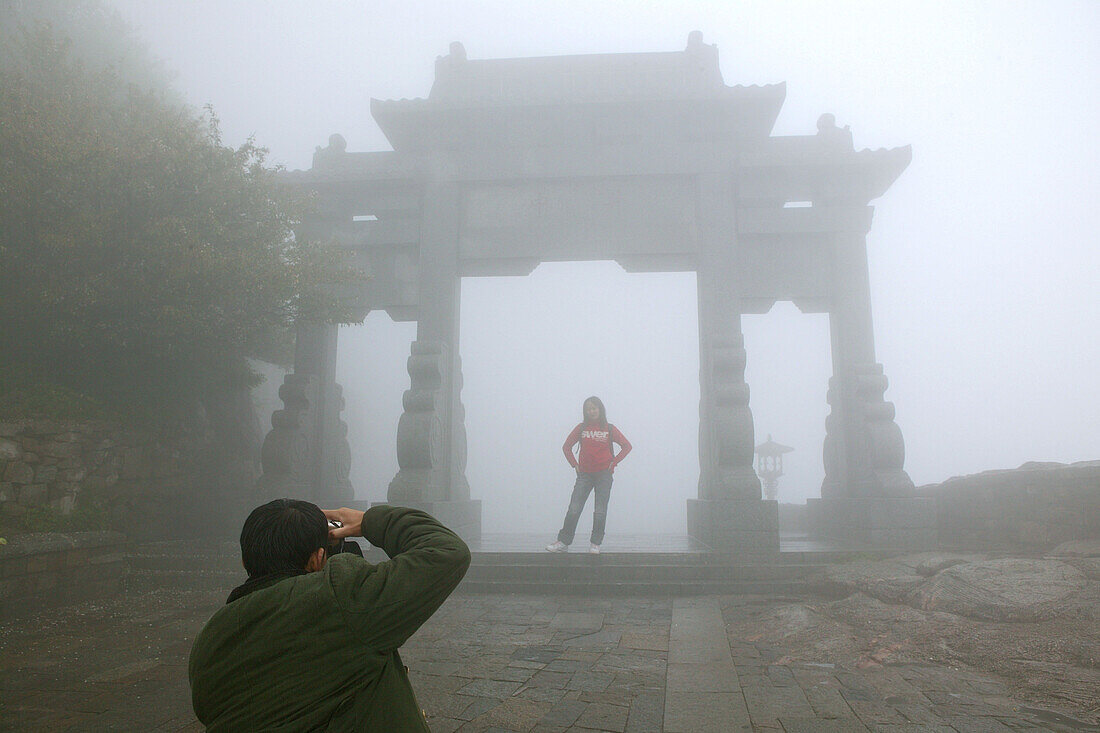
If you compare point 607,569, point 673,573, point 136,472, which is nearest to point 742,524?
point 673,573

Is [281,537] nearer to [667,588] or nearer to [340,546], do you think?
[340,546]

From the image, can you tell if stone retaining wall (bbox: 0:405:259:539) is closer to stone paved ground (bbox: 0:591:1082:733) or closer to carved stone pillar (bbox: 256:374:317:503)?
carved stone pillar (bbox: 256:374:317:503)

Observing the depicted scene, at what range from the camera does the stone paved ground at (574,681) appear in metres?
3.09

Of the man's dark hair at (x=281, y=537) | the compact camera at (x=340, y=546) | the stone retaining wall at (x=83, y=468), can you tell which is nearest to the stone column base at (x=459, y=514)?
the stone retaining wall at (x=83, y=468)

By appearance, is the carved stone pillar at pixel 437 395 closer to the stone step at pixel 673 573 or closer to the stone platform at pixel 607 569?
the stone platform at pixel 607 569

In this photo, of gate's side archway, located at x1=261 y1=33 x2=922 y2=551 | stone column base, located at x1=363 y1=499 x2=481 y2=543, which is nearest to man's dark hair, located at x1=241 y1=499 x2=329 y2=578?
stone column base, located at x1=363 y1=499 x2=481 y2=543

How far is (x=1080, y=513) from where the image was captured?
22.3ft

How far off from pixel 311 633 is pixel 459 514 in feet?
25.0

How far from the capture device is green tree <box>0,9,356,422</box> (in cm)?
711

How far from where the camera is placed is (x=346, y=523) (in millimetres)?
1594

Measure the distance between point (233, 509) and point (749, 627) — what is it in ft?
25.1

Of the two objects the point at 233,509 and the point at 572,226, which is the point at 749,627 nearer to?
the point at 572,226

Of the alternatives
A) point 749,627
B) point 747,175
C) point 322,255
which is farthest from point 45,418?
point 747,175

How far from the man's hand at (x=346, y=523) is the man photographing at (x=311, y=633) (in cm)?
5
